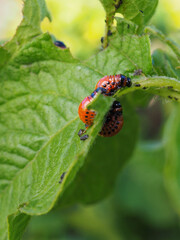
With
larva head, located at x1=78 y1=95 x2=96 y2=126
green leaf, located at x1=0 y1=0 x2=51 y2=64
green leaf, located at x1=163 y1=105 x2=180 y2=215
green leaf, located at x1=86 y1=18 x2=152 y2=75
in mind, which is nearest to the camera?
larva head, located at x1=78 y1=95 x2=96 y2=126

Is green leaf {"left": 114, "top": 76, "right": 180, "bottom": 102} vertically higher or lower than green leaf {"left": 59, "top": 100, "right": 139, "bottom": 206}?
higher

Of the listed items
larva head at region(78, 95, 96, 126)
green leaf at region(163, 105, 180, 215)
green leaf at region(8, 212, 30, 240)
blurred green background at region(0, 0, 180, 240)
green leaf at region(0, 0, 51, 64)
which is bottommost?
blurred green background at region(0, 0, 180, 240)

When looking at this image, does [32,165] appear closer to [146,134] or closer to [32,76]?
[32,76]

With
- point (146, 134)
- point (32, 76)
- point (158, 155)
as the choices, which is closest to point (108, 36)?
point (32, 76)

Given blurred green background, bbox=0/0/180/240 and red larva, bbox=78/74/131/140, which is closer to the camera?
red larva, bbox=78/74/131/140

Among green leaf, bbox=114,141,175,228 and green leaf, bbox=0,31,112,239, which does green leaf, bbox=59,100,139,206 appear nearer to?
green leaf, bbox=0,31,112,239

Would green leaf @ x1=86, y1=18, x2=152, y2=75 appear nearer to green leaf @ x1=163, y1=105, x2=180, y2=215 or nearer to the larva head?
the larva head

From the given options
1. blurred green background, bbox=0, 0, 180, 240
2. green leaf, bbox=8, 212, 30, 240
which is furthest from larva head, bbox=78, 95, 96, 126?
blurred green background, bbox=0, 0, 180, 240

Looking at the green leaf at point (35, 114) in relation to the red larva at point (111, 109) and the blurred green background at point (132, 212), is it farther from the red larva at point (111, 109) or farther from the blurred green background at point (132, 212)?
the blurred green background at point (132, 212)

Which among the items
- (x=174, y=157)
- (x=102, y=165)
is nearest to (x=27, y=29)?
(x=102, y=165)

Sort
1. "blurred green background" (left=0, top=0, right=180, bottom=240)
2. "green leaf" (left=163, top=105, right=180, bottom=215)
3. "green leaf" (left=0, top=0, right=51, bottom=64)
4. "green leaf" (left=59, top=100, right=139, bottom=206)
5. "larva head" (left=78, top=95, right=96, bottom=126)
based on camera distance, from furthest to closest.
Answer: "blurred green background" (left=0, top=0, right=180, bottom=240) < "green leaf" (left=163, top=105, right=180, bottom=215) < "green leaf" (left=59, top=100, right=139, bottom=206) < "green leaf" (left=0, top=0, right=51, bottom=64) < "larva head" (left=78, top=95, right=96, bottom=126)

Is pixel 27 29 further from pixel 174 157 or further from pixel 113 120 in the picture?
pixel 174 157

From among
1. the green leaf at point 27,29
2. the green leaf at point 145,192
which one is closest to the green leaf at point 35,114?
the green leaf at point 27,29
